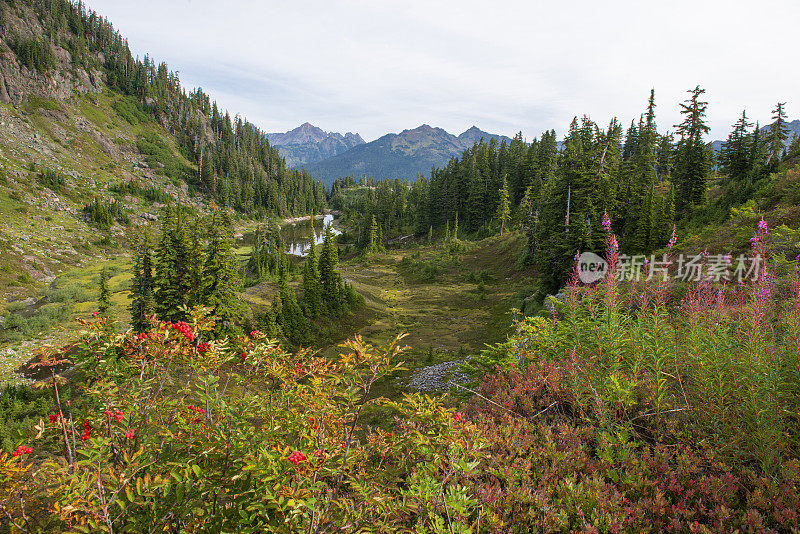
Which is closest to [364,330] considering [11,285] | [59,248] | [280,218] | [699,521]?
[699,521]

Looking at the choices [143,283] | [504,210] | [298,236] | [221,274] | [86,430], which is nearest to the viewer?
[86,430]

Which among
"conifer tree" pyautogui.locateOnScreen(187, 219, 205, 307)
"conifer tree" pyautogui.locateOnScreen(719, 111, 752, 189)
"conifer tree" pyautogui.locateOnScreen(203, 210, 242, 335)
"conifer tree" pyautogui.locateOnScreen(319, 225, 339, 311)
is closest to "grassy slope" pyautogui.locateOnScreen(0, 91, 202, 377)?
"conifer tree" pyautogui.locateOnScreen(187, 219, 205, 307)

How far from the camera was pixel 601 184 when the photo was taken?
2488cm

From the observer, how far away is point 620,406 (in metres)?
4.67

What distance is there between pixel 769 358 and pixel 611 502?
2.66 meters

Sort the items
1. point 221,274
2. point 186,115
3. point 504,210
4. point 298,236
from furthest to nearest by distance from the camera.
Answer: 1. point 186,115
2. point 298,236
3. point 504,210
4. point 221,274

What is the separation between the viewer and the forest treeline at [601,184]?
25.0m

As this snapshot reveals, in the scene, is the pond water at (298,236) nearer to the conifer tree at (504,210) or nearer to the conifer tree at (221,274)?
the conifer tree at (504,210)

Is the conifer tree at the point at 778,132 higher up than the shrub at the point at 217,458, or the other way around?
the conifer tree at the point at 778,132

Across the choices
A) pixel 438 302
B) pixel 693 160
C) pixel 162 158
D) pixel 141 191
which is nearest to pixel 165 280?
pixel 438 302

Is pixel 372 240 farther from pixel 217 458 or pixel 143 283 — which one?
pixel 217 458

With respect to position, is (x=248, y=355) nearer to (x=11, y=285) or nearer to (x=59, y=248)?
(x=11, y=285)

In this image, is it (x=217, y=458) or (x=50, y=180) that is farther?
(x=50, y=180)

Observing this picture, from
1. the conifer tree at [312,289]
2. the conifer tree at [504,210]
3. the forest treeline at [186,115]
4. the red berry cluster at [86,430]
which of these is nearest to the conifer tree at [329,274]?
the conifer tree at [312,289]
